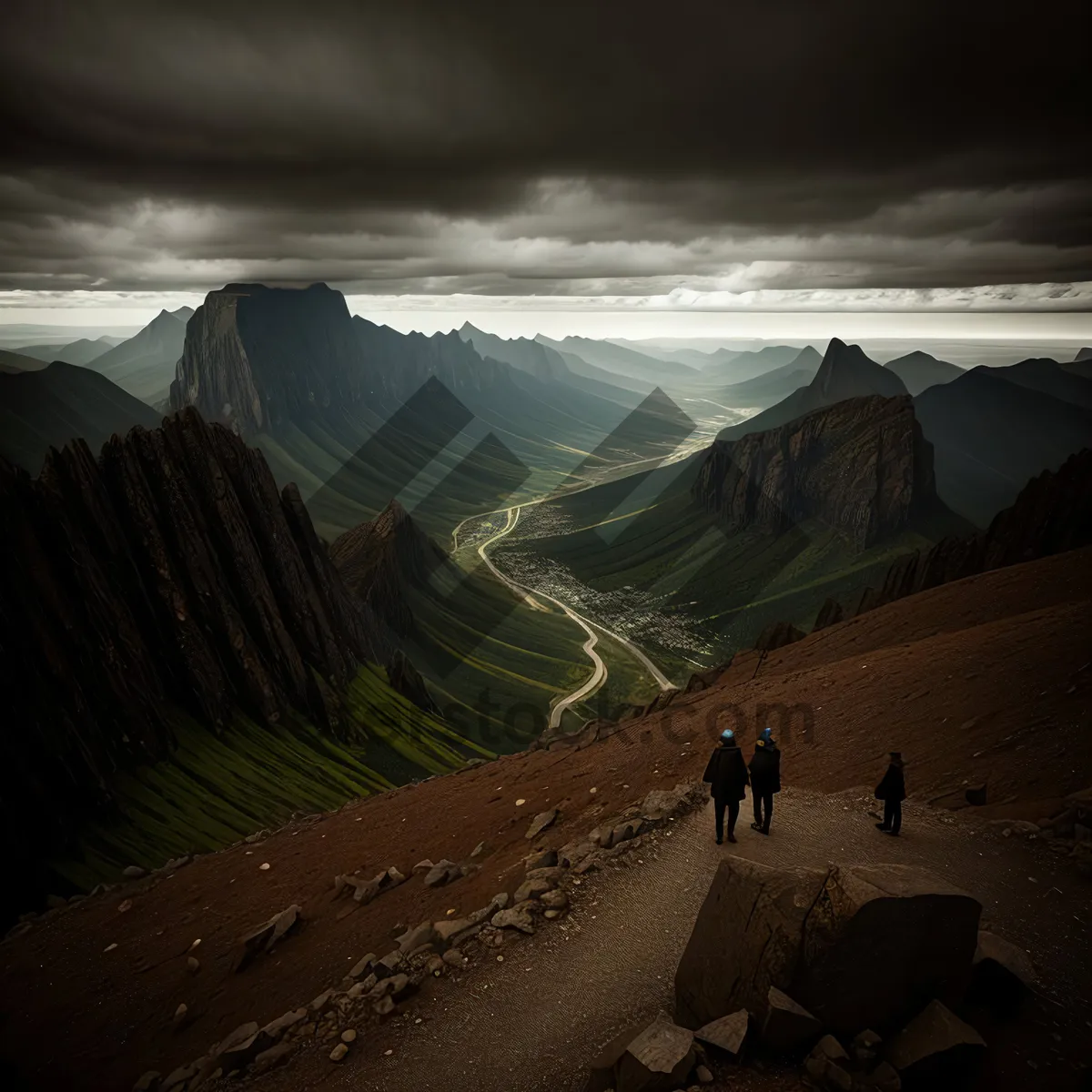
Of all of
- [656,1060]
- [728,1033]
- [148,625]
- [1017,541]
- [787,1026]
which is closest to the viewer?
[656,1060]

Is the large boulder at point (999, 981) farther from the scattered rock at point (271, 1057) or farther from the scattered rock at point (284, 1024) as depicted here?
the scattered rock at point (284, 1024)

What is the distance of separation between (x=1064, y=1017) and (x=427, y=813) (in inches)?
1178

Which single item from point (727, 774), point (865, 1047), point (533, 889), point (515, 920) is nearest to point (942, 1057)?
point (865, 1047)

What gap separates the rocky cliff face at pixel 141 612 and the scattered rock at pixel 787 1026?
5245 centimetres

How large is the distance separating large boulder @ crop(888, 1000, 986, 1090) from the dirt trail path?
82 cm

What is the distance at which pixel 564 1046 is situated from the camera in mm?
14531

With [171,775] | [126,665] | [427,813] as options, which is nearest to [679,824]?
[427,813]

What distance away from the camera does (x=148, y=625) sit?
6988 cm

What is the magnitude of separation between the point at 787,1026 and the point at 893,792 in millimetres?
10445

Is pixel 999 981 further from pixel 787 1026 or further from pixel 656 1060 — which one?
pixel 656 1060

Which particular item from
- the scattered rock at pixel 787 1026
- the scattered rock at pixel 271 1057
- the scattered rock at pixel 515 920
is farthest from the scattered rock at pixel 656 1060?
the scattered rock at pixel 271 1057

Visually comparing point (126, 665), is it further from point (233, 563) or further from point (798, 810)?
point (798, 810)

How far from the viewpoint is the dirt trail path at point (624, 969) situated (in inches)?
552

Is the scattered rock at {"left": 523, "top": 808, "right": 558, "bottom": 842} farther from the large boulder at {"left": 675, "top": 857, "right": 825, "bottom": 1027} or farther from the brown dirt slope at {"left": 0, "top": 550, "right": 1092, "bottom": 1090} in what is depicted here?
the large boulder at {"left": 675, "top": 857, "right": 825, "bottom": 1027}
